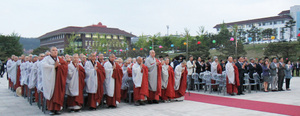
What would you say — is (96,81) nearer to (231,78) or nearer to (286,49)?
(231,78)

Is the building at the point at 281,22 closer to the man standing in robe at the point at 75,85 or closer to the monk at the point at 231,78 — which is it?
the monk at the point at 231,78

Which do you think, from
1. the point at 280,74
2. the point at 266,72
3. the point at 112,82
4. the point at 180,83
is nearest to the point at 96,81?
the point at 112,82

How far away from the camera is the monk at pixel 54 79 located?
6.99 metres

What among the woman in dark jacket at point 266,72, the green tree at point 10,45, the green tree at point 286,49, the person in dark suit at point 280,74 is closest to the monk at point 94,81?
the woman in dark jacket at point 266,72

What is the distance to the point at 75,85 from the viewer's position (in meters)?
7.49

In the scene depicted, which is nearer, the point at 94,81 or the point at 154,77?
the point at 94,81

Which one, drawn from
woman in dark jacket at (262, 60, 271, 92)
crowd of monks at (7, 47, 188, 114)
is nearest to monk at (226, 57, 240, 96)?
woman in dark jacket at (262, 60, 271, 92)

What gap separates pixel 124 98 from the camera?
9789 millimetres

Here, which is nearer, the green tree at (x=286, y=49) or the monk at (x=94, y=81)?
the monk at (x=94, y=81)

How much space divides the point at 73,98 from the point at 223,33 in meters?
52.9

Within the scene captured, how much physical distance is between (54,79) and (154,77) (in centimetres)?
348

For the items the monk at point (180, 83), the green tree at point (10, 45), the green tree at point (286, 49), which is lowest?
the monk at point (180, 83)

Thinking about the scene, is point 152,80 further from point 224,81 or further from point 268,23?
point 268,23

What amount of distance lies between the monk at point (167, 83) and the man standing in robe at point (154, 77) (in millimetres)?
288
